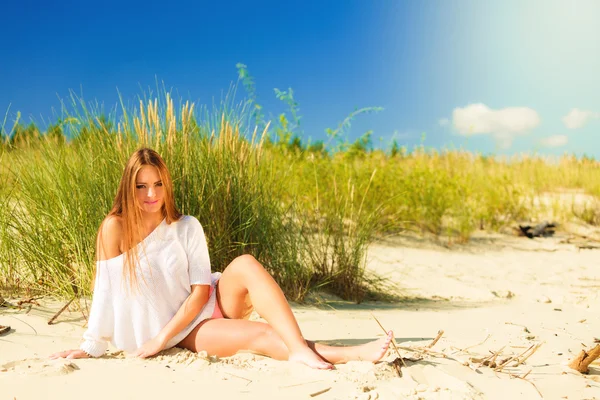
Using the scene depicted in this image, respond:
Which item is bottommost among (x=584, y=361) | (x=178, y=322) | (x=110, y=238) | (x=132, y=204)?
(x=584, y=361)

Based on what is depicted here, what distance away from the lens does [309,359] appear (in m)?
2.44

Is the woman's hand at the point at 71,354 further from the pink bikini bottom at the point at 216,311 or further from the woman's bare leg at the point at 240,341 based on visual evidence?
the pink bikini bottom at the point at 216,311

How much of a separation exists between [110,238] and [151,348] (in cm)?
53

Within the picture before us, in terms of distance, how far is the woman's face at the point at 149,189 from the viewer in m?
2.57

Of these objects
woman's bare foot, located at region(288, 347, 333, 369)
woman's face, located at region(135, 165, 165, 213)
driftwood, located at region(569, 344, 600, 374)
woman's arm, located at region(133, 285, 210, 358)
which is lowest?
driftwood, located at region(569, 344, 600, 374)

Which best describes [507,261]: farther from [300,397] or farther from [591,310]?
[300,397]

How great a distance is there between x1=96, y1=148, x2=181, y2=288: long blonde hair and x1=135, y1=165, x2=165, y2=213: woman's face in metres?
0.02

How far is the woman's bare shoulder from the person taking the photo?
2615mm

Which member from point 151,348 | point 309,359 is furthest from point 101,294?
point 309,359

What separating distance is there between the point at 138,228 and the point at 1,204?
68.5 inches

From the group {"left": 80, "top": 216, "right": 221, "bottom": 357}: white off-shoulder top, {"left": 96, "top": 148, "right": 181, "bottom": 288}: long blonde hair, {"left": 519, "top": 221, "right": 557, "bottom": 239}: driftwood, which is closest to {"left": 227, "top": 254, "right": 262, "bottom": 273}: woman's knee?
{"left": 80, "top": 216, "right": 221, "bottom": 357}: white off-shoulder top

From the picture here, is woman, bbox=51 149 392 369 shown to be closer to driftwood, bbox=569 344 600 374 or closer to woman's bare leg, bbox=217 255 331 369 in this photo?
woman's bare leg, bbox=217 255 331 369

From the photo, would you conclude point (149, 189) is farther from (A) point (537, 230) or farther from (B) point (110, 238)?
(A) point (537, 230)

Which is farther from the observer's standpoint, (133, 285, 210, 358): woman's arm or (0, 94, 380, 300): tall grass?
(0, 94, 380, 300): tall grass
